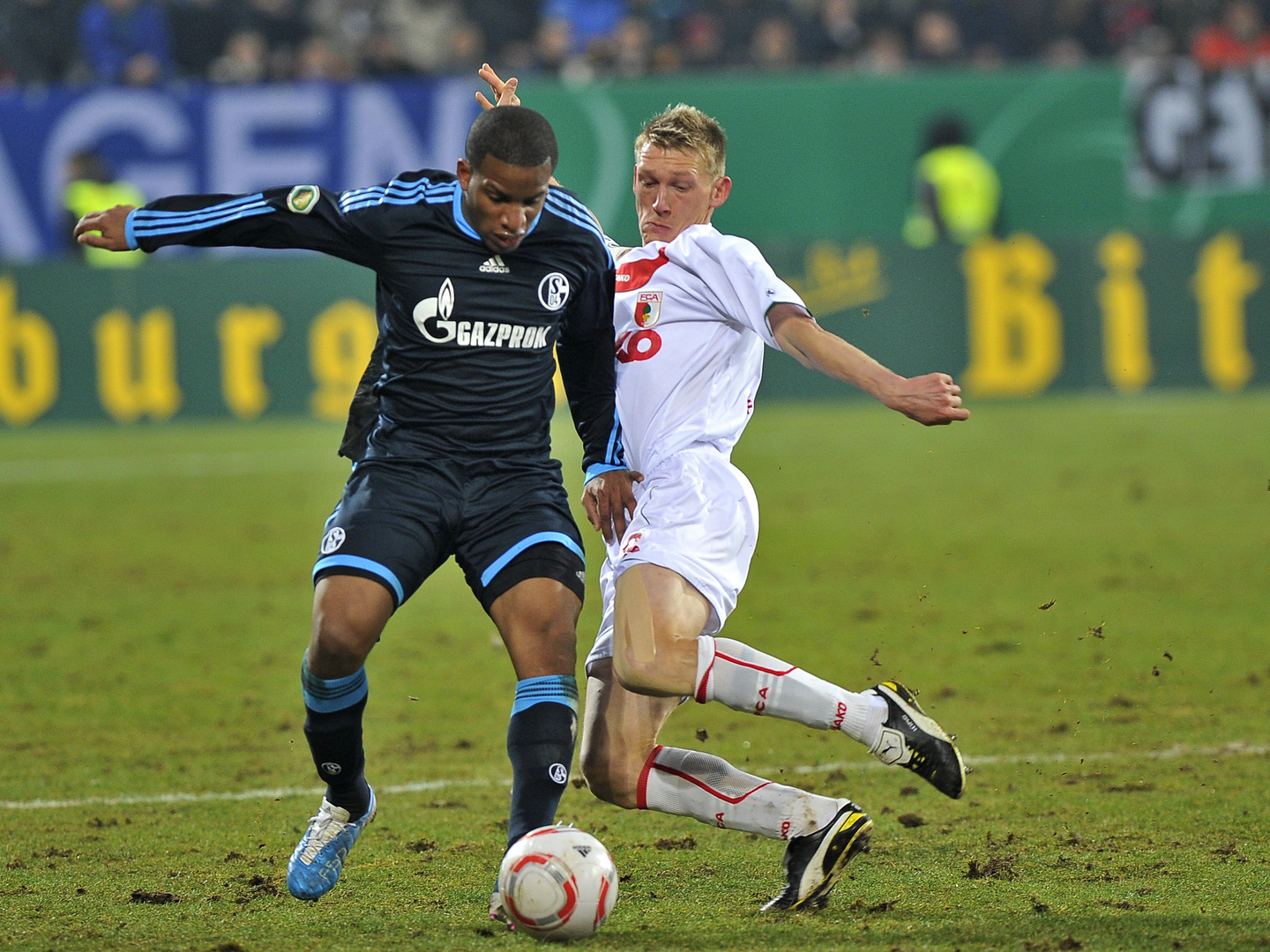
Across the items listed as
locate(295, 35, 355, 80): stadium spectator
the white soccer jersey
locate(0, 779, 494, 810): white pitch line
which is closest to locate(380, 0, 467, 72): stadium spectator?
locate(295, 35, 355, 80): stadium spectator

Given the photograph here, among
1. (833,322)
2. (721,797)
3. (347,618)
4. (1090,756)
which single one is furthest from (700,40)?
(347,618)

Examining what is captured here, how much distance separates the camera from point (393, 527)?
13.4 ft

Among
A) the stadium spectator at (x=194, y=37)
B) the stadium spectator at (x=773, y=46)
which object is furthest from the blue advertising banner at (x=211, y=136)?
the stadium spectator at (x=773, y=46)

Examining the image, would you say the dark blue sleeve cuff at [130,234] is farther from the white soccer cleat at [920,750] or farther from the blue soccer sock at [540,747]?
the white soccer cleat at [920,750]

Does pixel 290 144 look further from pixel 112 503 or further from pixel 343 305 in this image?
pixel 112 503

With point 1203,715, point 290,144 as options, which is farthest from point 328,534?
point 290,144

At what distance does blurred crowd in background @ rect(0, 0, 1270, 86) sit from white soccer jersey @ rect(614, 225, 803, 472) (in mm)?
13492

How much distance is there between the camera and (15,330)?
48.3ft

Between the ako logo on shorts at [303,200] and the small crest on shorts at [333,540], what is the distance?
755 millimetres

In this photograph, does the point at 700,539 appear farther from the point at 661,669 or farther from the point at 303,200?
the point at 303,200

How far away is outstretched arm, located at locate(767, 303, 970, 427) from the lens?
12.5 ft

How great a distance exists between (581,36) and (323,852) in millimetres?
15894

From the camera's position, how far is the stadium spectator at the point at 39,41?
687 inches

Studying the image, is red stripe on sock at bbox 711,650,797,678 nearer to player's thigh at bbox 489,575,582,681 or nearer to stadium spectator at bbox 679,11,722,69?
player's thigh at bbox 489,575,582,681
